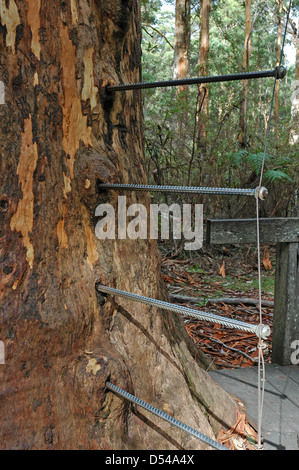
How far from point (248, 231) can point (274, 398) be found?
104cm

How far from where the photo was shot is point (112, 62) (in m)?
1.80

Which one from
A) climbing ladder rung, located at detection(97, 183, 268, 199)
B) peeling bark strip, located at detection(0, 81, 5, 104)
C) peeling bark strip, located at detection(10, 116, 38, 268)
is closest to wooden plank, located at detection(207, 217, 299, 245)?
climbing ladder rung, located at detection(97, 183, 268, 199)

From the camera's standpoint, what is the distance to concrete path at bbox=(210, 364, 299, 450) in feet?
6.72

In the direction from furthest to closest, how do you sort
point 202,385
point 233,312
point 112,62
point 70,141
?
point 233,312 → point 202,385 → point 112,62 → point 70,141

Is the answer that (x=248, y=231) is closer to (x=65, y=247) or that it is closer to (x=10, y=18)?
(x=65, y=247)

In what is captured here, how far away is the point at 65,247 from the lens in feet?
5.34

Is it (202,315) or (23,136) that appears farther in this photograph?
(23,136)

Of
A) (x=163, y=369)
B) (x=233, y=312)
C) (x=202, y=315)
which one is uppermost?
(x=202, y=315)

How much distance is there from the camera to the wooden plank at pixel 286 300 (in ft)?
9.56

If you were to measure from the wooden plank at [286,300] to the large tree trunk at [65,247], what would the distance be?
54.4 inches

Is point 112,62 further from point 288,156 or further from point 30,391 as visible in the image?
point 288,156

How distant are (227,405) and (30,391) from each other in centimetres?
120

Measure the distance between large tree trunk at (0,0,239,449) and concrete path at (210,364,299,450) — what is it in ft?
1.65
